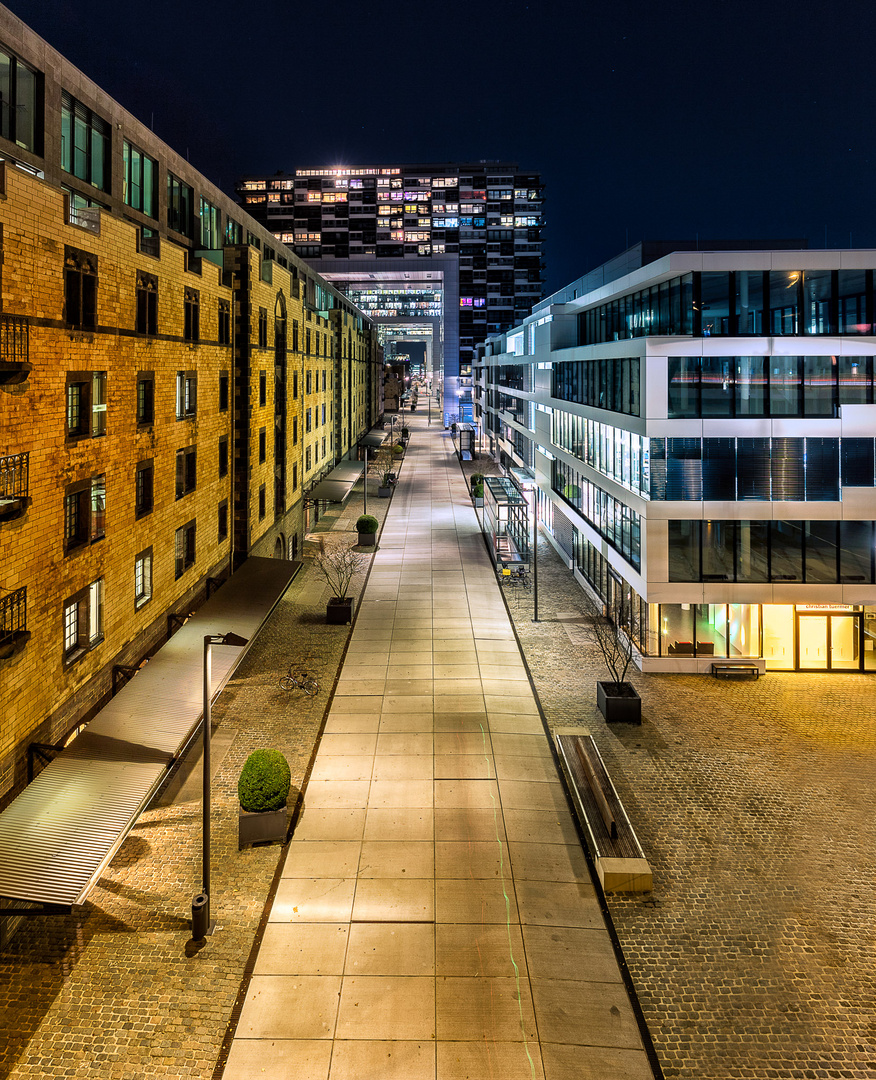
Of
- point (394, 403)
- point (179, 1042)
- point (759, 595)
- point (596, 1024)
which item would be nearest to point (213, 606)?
point (179, 1042)

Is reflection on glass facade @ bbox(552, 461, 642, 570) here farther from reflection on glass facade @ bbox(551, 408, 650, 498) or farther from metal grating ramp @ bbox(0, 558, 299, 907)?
metal grating ramp @ bbox(0, 558, 299, 907)

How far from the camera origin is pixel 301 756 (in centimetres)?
1727

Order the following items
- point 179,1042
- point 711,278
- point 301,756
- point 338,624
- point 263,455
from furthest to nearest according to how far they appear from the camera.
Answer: point 263,455, point 338,624, point 711,278, point 301,756, point 179,1042

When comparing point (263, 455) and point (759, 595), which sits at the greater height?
point (263, 455)

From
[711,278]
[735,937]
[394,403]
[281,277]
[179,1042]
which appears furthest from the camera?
[394,403]

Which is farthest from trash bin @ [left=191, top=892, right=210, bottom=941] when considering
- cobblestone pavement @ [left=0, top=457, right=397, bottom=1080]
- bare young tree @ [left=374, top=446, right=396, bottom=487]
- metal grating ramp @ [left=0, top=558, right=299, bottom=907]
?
bare young tree @ [left=374, top=446, right=396, bottom=487]

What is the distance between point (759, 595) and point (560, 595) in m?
10.4

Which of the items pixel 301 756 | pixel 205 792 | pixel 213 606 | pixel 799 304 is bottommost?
pixel 301 756

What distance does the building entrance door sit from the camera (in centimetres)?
2272

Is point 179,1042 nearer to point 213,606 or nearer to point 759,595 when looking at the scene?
point 213,606

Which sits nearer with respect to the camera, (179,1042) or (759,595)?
(179,1042)

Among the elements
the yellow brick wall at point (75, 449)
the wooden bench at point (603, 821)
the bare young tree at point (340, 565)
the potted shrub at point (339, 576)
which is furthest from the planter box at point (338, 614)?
the wooden bench at point (603, 821)

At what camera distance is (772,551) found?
22.5m

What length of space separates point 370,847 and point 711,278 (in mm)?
18938
